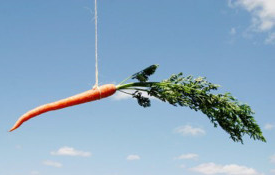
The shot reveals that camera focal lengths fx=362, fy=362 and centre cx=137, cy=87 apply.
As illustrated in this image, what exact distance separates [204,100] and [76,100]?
3.06m

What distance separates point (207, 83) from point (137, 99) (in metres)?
1.80

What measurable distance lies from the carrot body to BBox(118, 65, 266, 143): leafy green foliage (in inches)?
30.7

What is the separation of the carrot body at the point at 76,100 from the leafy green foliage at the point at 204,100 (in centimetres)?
78

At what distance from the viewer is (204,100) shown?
878 centimetres

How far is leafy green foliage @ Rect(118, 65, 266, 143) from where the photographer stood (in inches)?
340

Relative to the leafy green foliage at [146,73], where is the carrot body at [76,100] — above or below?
below

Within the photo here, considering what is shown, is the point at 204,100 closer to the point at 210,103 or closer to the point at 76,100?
the point at 210,103

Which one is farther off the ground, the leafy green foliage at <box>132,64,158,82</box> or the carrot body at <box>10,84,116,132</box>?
the leafy green foliage at <box>132,64,158,82</box>

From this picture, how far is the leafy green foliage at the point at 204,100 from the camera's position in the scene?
8.64 m

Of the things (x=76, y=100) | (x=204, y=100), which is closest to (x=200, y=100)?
(x=204, y=100)

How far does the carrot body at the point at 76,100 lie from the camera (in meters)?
8.12

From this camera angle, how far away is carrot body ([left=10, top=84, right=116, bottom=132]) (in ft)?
26.6

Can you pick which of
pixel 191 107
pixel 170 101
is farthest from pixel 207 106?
pixel 170 101

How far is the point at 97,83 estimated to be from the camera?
8.12 meters
